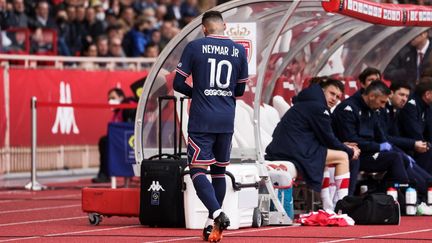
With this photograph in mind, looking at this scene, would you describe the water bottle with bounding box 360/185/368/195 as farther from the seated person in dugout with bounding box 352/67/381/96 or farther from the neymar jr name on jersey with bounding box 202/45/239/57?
the neymar jr name on jersey with bounding box 202/45/239/57

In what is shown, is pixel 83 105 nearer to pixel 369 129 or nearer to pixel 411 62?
pixel 411 62

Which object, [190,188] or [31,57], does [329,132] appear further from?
[31,57]

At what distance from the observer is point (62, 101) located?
81.1 ft

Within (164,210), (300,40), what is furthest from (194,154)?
(300,40)

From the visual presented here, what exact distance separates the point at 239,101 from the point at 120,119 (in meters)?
7.25

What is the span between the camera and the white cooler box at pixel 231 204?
15.1 metres

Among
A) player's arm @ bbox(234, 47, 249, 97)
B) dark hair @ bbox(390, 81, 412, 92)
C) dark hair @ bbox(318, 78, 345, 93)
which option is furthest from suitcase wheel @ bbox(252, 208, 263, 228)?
dark hair @ bbox(390, 81, 412, 92)

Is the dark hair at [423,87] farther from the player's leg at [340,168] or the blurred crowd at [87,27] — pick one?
the blurred crowd at [87,27]

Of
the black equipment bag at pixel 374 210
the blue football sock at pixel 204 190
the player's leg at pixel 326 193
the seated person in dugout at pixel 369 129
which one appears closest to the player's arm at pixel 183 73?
the blue football sock at pixel 204 190

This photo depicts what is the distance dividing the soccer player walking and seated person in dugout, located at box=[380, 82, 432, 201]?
4391 mm

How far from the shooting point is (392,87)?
19000 mm

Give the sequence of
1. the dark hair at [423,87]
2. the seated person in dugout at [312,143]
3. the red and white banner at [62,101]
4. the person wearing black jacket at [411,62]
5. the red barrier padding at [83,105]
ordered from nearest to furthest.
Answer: the seated person in dugout at [312,143] < the dark hair at [423,87] < the person wearing black jacket at [411,62] < the red barrier padding at [83,105] < the red and white banner at [62,101]

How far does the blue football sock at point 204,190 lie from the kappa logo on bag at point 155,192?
1.17m

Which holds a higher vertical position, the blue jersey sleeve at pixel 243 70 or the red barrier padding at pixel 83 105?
the blue jersey sleeve at pixel 243 70
